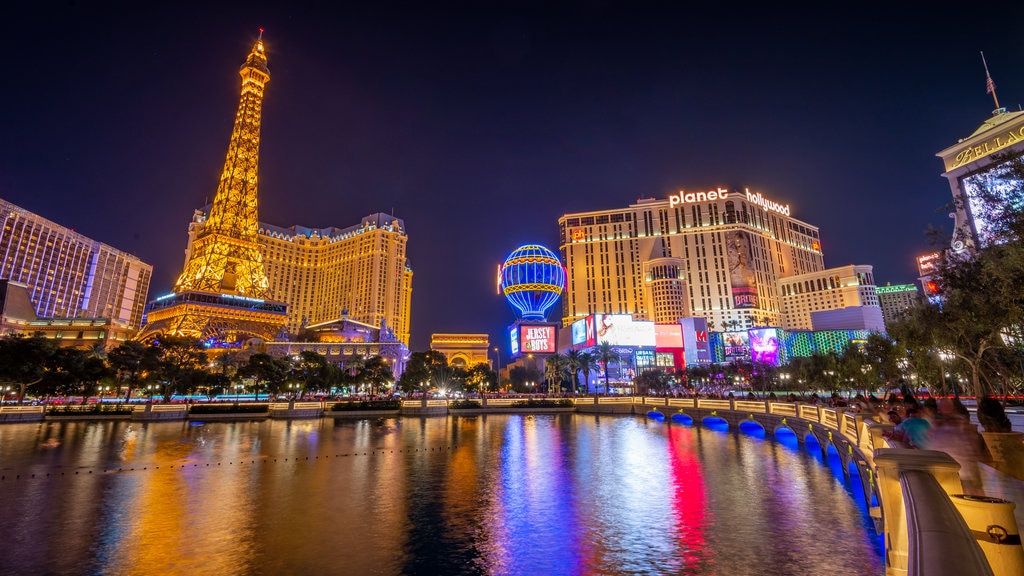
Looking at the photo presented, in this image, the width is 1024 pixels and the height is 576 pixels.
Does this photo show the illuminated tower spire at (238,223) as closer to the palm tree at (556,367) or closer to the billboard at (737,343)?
the palm tree at (556,367)

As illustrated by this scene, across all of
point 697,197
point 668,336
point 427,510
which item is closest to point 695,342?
point 668,336

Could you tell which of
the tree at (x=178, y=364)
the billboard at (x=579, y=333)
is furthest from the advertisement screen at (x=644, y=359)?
the tree at (x=178, y=364)

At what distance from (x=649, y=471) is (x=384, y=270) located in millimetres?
139531

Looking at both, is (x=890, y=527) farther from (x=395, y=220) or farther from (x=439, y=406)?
(x=395, y=220)

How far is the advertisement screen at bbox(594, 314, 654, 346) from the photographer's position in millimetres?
104375

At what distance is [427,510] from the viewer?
15.2 m

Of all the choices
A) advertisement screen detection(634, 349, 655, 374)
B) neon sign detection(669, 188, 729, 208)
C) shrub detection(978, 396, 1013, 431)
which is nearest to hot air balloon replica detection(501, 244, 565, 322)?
advertisement screen detection(634, 349, 655, 374)

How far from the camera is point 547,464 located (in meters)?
23.0

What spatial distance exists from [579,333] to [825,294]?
99.6 metres

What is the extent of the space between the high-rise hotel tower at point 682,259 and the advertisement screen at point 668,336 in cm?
2243

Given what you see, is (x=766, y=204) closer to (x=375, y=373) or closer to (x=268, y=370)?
(x=375, y=373)

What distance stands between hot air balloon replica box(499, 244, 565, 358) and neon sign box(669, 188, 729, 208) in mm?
78866

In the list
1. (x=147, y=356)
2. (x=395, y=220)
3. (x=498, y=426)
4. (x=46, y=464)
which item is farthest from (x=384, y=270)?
(x=46, y=464)

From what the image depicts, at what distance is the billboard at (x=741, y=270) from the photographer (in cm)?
15038
